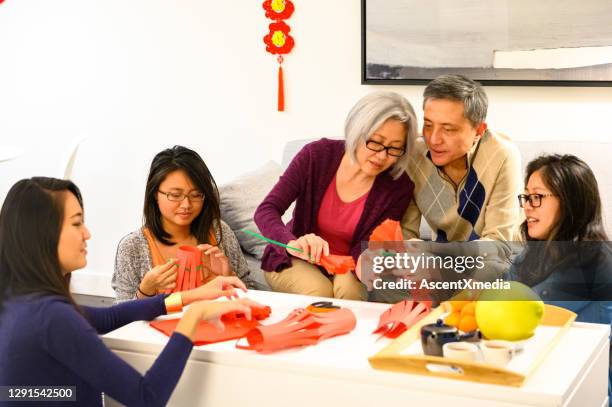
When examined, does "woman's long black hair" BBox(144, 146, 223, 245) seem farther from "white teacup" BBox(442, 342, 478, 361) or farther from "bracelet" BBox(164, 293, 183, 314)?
"white teacup" BBox(442, 342, 478, 361)

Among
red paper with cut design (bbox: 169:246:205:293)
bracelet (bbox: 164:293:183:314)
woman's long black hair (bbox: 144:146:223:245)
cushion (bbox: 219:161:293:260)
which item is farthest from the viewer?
cushion (bbox: 219:161:293:260)

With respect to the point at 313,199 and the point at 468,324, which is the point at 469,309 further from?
the point at 313,199

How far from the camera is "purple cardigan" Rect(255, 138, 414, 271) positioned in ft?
9.17

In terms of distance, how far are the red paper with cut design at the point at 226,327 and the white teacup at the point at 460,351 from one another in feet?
1.64

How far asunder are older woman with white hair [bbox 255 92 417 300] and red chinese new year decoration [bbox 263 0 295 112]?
3.69ft

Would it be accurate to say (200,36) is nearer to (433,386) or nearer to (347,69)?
(347,69)

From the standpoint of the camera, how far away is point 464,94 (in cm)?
265

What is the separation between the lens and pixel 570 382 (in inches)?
68.1

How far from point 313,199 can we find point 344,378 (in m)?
1.10

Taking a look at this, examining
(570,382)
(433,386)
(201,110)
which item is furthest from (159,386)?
(201,110)

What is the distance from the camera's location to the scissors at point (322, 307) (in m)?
2.29

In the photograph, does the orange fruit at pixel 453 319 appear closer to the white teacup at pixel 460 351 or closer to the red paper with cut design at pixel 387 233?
the white teacup at pixel 460 351

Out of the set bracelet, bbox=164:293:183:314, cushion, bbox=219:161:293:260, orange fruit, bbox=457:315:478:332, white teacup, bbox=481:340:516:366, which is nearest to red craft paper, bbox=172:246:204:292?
bracelet, bbox=164:293:183:314

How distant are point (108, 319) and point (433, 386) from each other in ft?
2.82
